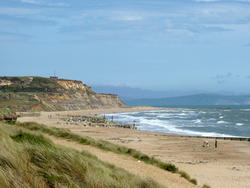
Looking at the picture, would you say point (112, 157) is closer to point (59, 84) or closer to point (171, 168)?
point (171, 168)

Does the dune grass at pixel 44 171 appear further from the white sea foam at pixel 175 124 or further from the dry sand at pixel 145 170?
the white sea foam at pixel 175 124

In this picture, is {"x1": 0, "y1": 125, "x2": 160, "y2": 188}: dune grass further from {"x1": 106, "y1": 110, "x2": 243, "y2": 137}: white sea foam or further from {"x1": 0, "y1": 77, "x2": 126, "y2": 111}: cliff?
{"x1": 0, "y1": 77, "x2": 126, "y2": 111}: cliff

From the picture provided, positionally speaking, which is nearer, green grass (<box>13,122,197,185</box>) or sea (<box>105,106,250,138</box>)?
green grass (<box>13,122,197,185</box>)

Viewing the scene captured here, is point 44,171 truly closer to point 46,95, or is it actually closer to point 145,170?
point 145,170

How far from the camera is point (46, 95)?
102688mm

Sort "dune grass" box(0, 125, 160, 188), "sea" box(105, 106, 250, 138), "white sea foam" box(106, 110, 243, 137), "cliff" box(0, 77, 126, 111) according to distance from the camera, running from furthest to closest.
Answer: "cliff" box(0, 77, 126, 111) < "sea" box(105, 106, 250, 138) < "white sea foam" box(106, 110, 243, 137) < "dune grass" box(0, 125, 160, 188)

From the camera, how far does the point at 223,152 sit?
87.2 feet

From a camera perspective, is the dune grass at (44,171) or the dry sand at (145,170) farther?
the dry sand at (145,170)

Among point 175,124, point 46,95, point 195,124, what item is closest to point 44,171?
point 175,124

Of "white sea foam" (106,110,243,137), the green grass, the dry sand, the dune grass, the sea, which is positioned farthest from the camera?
the sea

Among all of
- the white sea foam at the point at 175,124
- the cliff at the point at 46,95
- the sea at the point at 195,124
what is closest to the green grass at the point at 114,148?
the sea at the point at 195,124

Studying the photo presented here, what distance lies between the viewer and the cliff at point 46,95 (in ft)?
295

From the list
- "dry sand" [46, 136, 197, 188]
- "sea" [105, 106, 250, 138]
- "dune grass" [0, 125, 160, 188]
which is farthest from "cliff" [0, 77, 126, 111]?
"dune grass" [0, 125, 160, 188]

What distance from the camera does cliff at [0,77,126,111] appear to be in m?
89.9
